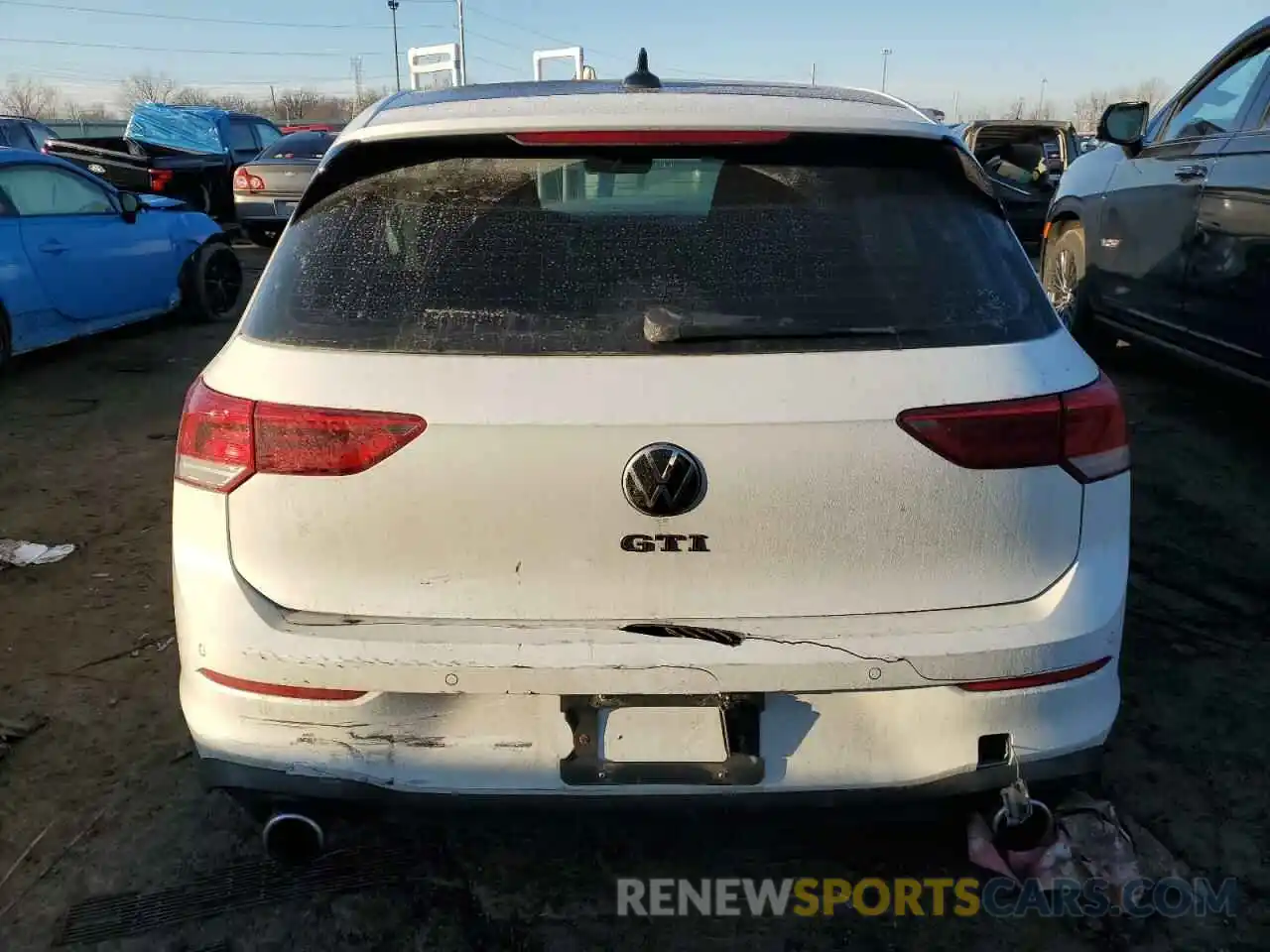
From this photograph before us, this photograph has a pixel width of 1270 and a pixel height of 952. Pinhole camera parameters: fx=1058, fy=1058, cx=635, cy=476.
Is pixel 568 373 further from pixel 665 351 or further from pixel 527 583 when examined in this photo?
pixel 527 583

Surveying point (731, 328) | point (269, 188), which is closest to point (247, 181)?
point (269, 188)

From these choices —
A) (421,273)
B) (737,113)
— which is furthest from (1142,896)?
(421,273)

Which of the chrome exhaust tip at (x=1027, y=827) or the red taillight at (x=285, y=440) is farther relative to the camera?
the chrome exhaust tip at (x=1027, y=827)

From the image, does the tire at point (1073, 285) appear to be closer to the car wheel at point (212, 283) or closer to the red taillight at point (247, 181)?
the car wheel at point (212, 283)

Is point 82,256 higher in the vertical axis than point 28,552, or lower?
higher

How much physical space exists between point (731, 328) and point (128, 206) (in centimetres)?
751

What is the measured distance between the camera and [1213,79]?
219 inches

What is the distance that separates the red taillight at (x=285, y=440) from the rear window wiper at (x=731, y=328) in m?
0.46

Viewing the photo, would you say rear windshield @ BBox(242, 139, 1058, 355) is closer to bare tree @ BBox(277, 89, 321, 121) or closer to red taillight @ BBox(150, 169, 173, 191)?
red taillight @ BBox(150, 169, 173, 191)

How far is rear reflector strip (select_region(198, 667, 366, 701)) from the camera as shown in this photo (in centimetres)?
193

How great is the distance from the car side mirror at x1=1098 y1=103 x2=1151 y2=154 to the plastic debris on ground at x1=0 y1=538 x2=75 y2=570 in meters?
5.63

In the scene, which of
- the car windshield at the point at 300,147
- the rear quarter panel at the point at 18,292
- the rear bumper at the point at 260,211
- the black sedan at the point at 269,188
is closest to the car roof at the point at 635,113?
the rear quarter panel at the point at 18,292

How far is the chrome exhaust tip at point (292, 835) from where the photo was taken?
2.09 meters

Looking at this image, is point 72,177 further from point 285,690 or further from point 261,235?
point 285,690
